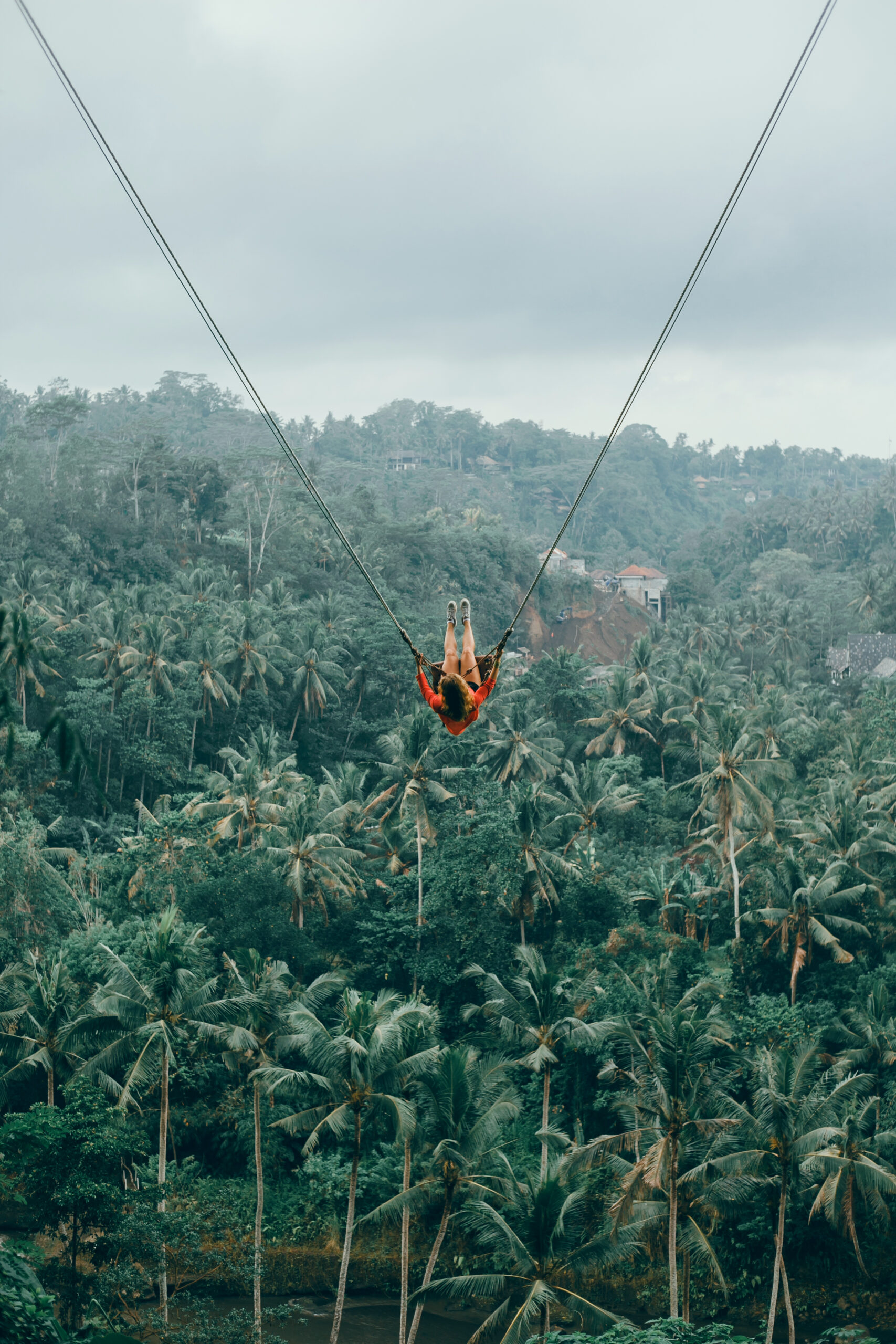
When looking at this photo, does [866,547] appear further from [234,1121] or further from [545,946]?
[234,1121]

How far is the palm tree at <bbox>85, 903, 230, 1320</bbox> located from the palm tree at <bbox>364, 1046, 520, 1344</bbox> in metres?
4.11

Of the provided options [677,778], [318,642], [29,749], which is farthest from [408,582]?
[29,749]

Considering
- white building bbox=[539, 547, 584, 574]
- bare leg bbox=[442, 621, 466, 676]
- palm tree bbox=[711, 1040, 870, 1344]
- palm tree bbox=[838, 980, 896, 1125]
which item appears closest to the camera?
bare leg bbox=[442, 621, 466, 676]

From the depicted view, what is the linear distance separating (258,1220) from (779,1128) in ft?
31.1

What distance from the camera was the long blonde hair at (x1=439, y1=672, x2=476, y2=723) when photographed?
10648 millimetres

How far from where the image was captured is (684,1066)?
18.5 m

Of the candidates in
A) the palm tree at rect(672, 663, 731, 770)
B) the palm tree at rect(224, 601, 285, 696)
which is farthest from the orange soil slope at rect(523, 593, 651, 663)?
the palm tree at rect(224, 601, 285, 696)

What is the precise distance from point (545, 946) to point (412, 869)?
13.5 feet

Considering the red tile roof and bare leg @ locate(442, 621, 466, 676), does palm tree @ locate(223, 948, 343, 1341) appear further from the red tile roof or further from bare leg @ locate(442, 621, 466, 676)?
the red tile roof

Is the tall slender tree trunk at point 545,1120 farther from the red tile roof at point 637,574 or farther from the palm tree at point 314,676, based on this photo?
the red tile roof at point 637,574

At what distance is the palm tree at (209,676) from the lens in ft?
133

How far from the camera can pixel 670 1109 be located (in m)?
18.6

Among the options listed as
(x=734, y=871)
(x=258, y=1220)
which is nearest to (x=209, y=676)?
(x=734, y=871)

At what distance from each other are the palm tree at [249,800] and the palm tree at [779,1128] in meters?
14.3
